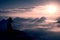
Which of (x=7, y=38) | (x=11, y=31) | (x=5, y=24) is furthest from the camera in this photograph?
(x=5, y=24)

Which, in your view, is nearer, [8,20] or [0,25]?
[8,20]

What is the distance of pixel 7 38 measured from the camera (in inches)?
2795

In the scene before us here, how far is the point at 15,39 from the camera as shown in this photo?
234 feet

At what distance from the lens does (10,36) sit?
241 ft

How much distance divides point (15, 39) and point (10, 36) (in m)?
2.83

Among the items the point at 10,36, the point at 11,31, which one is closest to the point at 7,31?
the point at 11,31

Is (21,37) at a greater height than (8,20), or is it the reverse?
(8,20)

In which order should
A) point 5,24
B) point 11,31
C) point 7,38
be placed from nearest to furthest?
point 7,38 < point 11,31 < point 5,24

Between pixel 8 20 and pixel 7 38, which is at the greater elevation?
pixel 8 20

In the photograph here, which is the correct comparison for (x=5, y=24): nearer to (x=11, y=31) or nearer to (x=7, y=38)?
(x=11, y=31)

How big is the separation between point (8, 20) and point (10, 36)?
9.48 m

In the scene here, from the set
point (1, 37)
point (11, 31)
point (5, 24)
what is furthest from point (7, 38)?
point (5, 24)

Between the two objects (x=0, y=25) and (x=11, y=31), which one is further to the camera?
(x=0, y=25)

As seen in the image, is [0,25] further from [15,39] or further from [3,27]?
[15,39]
